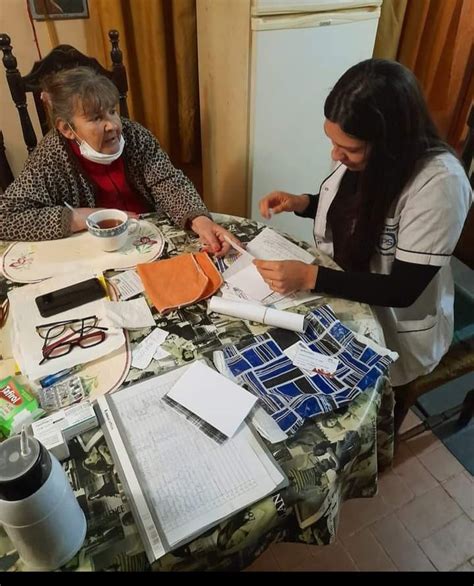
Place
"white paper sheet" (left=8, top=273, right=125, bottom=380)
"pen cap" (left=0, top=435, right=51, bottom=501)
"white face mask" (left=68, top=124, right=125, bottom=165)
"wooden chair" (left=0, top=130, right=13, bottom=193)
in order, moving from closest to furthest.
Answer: "pen cap" (left=0, top=435, right=51, bottom=501), "white paper sheet" (left=8, top=273, right=125, bottom=380), "white face mask" (left=68, top=124, right=125, bottom=165), "wooden chair" (left=0, top=130, right=13, bottom=193)

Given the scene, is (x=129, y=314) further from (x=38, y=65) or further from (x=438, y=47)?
(x=438, y=47)

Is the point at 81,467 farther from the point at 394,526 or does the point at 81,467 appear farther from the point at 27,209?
the point at 394,526

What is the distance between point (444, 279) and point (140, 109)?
1.41 metres

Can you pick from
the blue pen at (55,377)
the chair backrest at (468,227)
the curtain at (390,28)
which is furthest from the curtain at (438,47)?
the blue pen at (55,377)

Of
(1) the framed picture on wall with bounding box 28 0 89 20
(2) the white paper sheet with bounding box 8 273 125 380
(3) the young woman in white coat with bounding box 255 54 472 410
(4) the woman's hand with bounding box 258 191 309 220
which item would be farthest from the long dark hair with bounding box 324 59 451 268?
(1) the framed picture on wall with bounding box 28 0 89 20

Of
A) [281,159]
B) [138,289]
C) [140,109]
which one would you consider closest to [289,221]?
[281,159]

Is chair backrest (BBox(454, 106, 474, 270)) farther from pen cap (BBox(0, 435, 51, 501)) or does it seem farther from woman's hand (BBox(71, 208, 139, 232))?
pen cap (BBox(0, 435, 51, 501))

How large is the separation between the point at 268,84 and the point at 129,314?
116 centimetres

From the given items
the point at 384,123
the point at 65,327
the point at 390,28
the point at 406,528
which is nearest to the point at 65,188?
the point at 65,327

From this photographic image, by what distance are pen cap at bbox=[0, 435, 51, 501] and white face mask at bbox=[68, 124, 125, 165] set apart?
2.98 feet

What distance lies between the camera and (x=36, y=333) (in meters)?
0.86

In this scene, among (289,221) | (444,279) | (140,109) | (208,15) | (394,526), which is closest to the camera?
(444,279)

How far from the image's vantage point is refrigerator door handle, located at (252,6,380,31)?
149cm

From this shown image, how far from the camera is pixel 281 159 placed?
1873mm
